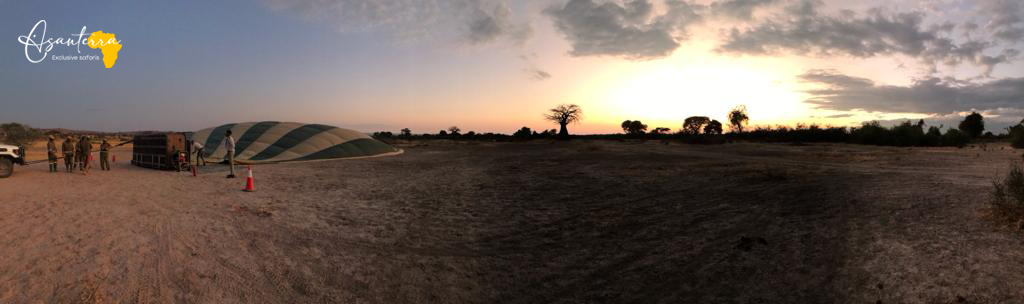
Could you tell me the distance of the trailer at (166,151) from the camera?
68.3 feet

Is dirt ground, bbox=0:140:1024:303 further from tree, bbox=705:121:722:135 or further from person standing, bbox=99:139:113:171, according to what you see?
tree, bbox=705:121:722:135

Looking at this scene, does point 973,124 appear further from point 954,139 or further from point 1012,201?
point 1012,201

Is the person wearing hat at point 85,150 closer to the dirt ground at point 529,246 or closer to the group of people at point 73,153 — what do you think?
the group of people at point 73,153

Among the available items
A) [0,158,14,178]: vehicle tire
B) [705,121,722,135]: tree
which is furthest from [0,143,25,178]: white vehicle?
[705,121,722,135]: tree

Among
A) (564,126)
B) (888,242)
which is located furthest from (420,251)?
(564,126)

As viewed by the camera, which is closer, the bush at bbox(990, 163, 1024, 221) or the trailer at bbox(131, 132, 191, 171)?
the bush at bbox(990, 163, 1024, 221)

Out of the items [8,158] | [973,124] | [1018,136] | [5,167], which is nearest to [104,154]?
[8,158]

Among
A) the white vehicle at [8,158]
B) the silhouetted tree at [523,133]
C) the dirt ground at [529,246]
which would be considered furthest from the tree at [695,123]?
the white vehicle at [8,158]

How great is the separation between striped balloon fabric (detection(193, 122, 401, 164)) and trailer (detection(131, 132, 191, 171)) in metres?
4.16

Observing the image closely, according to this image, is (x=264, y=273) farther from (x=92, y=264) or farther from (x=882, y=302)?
(x=882, y=302)

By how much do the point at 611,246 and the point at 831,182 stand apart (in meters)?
7.74

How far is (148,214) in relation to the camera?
10.0m

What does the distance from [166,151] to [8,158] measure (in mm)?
4905

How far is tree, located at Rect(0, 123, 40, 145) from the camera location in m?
41.9
